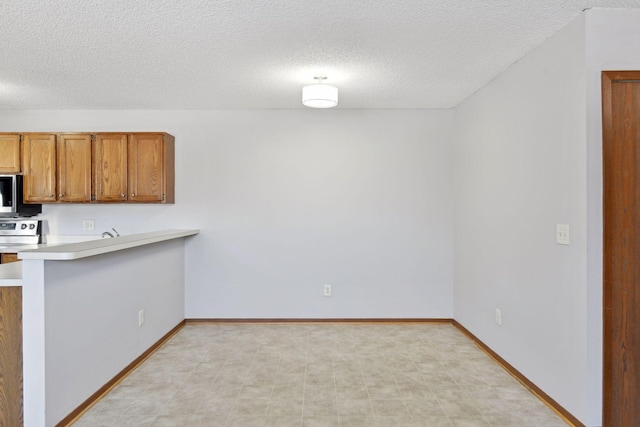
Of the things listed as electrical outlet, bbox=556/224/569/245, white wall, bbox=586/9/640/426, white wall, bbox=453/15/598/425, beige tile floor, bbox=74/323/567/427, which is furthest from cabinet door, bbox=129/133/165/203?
white wall, bbox=586/9/640/426

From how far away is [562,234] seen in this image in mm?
2367

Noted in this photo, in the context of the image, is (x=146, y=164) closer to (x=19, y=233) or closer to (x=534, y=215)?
(x=19, y=233)

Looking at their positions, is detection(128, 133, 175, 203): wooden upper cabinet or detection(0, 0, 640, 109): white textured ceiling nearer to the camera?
detection(0, 0, 640, 109): white textured ceiling

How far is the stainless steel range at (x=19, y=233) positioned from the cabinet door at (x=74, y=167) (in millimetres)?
518

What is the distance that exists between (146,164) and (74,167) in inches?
29.8

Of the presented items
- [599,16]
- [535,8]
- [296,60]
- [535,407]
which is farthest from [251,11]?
[535,407]

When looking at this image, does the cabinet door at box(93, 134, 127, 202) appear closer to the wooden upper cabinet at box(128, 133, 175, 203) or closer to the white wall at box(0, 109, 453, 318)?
the wooden upper cabinet at box(128, 133, 175, 203)

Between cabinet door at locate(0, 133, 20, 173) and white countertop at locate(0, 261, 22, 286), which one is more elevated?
cabinet door at locate(0, 133, 20, 173)

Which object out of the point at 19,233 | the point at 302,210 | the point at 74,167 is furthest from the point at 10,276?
the point at 302,210

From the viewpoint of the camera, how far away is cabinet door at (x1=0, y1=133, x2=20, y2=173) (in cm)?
405

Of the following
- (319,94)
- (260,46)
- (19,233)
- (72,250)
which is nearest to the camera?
(72,250)

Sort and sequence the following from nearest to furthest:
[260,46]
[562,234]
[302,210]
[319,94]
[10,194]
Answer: [562,234], [260,46], [319,94], [10,194], [302,210]

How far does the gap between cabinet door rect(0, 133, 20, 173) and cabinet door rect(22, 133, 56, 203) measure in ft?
0.22

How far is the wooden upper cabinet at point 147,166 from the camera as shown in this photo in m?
4.07
